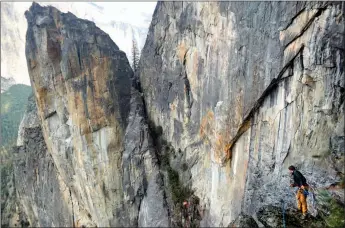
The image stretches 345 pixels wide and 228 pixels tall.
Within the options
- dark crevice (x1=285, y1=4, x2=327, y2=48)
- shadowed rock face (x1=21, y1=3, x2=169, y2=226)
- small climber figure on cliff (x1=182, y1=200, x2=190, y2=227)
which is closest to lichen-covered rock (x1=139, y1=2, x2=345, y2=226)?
dark crevice (x1=285, y1=4, x2=327, y2=48)

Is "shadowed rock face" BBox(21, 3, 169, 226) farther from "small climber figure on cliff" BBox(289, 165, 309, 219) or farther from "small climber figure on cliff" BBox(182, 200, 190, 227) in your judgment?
"small climber figure on cliff" BBox(289, 165, 309, 219)

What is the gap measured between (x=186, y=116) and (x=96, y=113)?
732 centimetres

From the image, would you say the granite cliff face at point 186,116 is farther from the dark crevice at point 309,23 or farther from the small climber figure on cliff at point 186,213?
the small climber figure on cliff at point 186,213

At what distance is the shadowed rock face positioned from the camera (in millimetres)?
23234

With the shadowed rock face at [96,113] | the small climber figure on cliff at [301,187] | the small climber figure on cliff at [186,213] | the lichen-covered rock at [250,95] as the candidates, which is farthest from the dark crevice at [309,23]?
the shadowed rock face at [96,113]

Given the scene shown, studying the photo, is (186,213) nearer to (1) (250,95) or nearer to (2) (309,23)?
(1) (250,95)

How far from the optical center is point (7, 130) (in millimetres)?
87250

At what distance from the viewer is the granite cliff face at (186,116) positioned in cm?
1292

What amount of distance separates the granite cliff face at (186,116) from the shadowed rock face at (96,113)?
0.08m

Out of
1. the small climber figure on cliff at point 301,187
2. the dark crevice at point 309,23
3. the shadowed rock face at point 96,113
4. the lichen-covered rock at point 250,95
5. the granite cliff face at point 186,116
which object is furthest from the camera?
the shadowed rock face at point 96,113

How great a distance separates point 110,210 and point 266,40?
17612mm

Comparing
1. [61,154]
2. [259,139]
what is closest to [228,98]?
[259,139]

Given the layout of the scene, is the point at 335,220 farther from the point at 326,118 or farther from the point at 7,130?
the point at 7,130

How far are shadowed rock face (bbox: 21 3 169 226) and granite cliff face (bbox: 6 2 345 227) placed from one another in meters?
0.08
